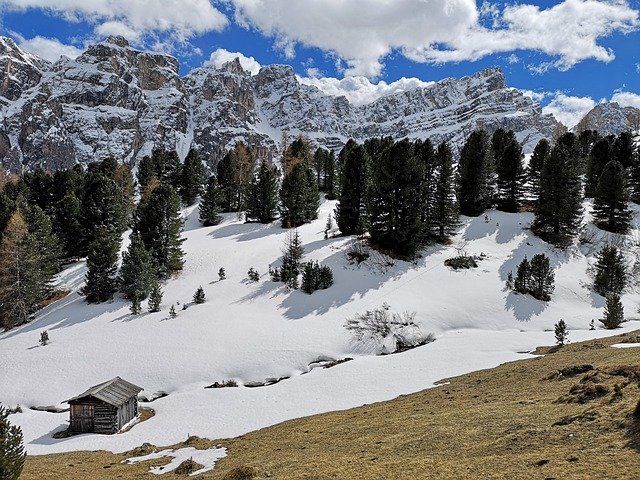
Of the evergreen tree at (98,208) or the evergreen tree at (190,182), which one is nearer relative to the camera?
the evergreen tree at (98,208)

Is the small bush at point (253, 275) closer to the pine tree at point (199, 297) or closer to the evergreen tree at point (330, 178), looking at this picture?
the pine tree at point (199, 297)

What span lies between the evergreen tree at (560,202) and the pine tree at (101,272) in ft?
168

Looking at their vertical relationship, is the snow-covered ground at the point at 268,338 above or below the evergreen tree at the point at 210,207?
below

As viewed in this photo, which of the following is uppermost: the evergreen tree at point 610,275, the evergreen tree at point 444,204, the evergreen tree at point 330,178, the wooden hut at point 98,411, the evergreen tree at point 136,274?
the evergreen tree at point 330,178

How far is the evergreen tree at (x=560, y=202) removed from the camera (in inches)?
2051

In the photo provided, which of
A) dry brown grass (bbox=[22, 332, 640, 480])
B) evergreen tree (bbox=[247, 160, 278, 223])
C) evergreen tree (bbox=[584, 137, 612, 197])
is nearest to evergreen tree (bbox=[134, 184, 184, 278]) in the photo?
evergreen tree (bbox=[247, 160, 278, 223])

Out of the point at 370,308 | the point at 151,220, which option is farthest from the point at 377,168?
the point at 151,220

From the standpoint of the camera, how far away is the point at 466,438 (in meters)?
13.1

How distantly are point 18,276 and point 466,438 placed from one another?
44490 millimetres

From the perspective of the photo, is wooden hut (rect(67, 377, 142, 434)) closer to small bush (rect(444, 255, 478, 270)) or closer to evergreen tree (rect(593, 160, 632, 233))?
small bush (rect(444, 255, 478, 270))

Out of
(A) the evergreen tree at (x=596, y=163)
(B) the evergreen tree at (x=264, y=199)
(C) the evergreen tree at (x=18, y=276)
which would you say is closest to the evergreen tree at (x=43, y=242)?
(C) the evergreen tree at (x=18, y=276)

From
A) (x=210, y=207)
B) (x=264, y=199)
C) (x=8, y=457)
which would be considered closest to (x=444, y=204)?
(x=264, y=199)

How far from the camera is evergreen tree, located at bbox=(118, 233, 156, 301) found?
42281 millimetres

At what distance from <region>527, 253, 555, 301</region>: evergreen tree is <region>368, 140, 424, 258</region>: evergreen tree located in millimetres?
12158
